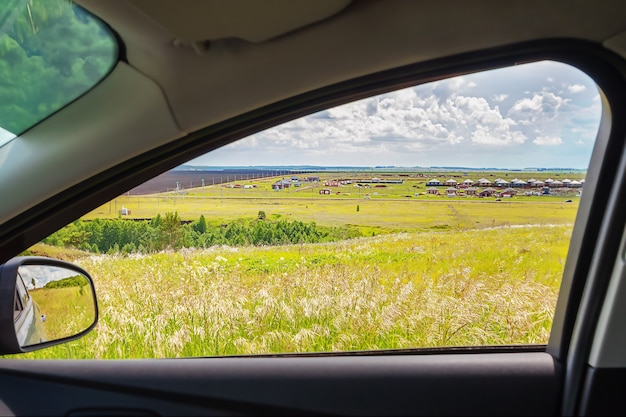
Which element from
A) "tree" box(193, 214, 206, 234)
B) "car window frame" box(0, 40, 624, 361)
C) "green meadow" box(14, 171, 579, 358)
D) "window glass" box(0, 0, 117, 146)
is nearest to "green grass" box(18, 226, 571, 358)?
"green meadow" box(14, 171, 579, 358)

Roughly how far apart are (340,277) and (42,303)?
1224 mm

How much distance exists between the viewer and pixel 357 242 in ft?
7.72

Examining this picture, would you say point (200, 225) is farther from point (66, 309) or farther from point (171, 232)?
point (66, 309)

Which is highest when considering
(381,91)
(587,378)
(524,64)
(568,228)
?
(524,64)

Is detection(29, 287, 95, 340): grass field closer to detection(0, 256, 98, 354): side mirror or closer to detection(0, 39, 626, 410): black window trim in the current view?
detection(0, 256, 98, 354): side mirror

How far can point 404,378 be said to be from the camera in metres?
1.70

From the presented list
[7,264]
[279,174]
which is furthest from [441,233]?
[7,264]

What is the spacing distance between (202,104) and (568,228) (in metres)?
1.47

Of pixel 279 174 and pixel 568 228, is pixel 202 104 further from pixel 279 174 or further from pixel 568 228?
pixel 568 228

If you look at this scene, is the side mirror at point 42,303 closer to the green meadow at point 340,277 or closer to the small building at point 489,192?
the green meadow at point 340,277

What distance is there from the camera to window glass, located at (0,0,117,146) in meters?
1.53

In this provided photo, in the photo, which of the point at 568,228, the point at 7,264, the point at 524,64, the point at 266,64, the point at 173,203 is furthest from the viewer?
the point at 173,203

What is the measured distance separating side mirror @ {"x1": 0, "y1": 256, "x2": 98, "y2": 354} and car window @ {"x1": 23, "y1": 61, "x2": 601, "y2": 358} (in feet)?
0.51

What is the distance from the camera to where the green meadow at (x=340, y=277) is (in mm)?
2102
